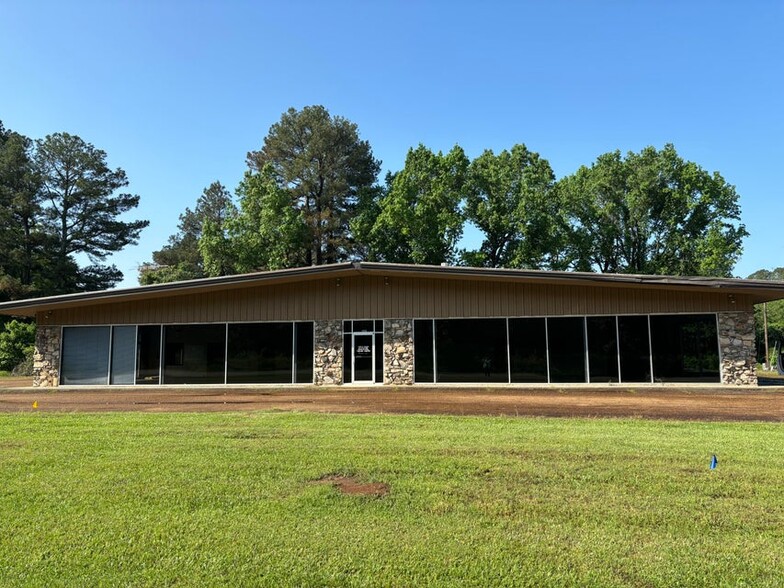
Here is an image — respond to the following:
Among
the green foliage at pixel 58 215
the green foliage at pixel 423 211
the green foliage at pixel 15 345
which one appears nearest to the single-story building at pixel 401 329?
the green foliage at pixel 15 345

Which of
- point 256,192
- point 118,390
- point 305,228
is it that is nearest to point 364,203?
point 305,228

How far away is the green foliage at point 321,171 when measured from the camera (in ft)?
107

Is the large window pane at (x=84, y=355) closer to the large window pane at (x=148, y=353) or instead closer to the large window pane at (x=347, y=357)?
the large window pane at (x=148, y=353)

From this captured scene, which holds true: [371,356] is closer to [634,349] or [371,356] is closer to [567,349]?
[567,349]

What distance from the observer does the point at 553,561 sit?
10.6 ft

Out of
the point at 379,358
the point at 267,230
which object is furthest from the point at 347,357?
the point at 267,230

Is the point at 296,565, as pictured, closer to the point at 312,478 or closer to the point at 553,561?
the point at 553,561

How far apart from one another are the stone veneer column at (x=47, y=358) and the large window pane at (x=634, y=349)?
17.5 m

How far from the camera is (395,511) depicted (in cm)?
406

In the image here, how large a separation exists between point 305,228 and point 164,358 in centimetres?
1442

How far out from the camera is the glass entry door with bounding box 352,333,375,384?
17297 mm

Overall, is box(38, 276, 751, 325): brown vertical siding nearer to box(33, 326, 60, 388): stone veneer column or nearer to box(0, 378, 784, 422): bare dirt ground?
box(33, 326, 60, 388): stone veneer column

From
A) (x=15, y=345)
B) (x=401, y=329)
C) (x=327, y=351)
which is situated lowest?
(x=327, y=351)

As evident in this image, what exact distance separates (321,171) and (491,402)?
973 inches
